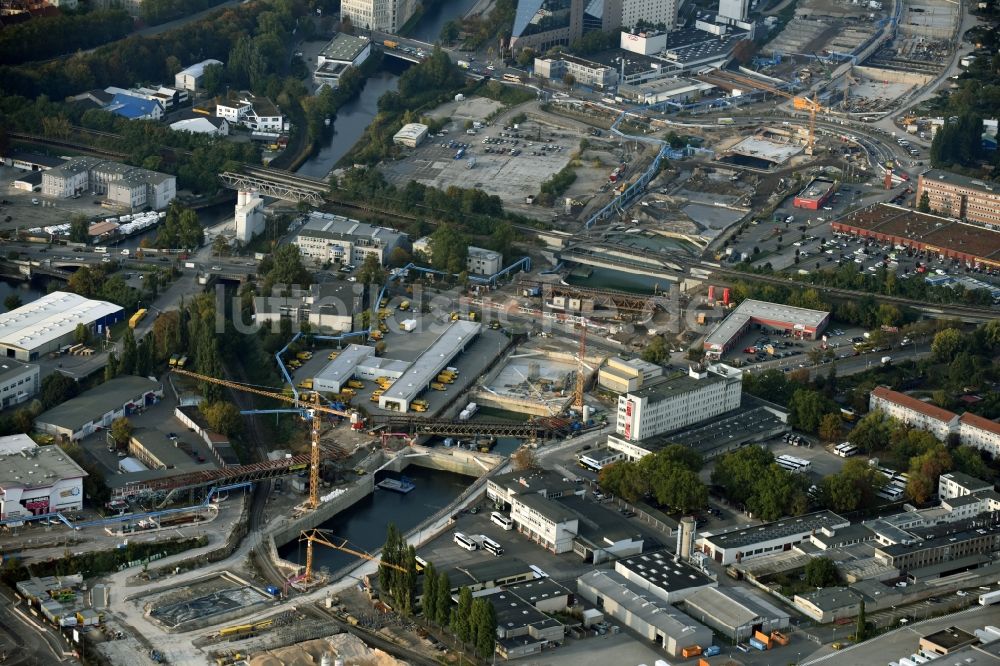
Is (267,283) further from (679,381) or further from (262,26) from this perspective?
(262,26)

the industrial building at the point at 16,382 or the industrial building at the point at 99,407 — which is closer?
the industrial building at the point at 99,407

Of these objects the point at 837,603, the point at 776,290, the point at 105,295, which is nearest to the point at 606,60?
the point at 776,290

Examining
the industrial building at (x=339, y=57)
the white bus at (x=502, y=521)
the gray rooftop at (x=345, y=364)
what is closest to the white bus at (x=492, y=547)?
the white bus at (x=502, y=521)

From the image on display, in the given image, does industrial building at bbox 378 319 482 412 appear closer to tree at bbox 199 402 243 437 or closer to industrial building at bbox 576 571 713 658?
tree at bbox 199 402 243 437

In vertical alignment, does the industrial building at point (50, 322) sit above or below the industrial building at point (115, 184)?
below

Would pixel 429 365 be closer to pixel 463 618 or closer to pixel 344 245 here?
pixel 344 245

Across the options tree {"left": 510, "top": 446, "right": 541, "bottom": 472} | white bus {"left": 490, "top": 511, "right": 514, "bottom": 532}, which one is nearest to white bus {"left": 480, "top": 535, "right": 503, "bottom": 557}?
white bus {"left": 490, "top": 511, "right": 514, "bottom": 532}

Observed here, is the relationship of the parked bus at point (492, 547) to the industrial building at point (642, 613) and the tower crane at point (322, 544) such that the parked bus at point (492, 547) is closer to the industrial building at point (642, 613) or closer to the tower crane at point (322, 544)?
the industrial building at point (642, 613)

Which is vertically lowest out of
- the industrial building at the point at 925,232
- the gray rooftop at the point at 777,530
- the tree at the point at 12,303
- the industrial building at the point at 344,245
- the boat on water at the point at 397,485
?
the boat on water at the point at 397,485
